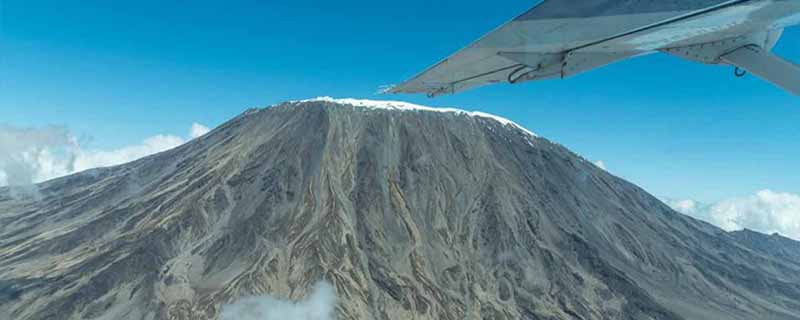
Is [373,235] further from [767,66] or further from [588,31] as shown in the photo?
[588,31]

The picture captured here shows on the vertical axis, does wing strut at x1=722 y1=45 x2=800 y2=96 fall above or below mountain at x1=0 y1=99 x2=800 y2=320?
above

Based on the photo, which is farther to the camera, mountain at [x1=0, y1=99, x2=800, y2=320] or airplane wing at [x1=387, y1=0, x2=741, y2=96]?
mountain at [x1=0, y1=99, x2=800, y2=320]

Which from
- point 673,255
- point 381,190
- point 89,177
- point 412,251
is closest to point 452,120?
point 381,190

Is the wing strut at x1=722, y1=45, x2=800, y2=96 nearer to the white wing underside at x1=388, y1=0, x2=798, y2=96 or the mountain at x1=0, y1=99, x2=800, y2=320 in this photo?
the white wing underside at x1=388, y1=0, x2=798, y2=96

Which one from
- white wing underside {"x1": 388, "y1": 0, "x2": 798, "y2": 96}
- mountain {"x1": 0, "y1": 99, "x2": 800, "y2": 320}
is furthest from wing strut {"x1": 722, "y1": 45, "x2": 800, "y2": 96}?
mountain {"x1": 0, "y1": 99, "x2": 800, "y2": 320}

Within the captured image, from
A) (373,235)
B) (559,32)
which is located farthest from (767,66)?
(373,235)

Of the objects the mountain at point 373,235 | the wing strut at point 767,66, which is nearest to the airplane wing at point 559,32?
the wing strut at point 767,66

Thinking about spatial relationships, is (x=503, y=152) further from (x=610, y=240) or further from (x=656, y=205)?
(x=656, y=205)
